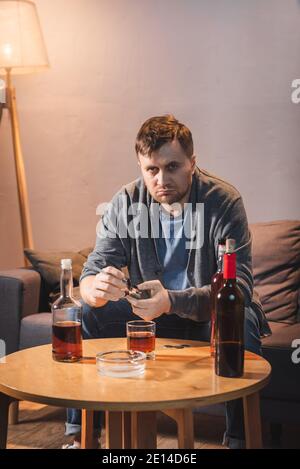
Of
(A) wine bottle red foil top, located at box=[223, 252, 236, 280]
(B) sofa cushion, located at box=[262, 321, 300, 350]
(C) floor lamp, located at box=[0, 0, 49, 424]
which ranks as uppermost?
(C) floor lamp, located at box=[0, 0, 49, 424]

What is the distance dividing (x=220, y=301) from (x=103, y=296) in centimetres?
44

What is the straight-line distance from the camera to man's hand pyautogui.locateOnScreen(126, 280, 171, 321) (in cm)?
187

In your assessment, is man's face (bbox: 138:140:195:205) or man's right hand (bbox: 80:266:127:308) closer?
man's right hand (bbox: 80:266:127:308)

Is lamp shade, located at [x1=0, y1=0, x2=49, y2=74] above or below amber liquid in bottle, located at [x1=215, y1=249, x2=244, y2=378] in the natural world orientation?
above

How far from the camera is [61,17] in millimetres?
3697

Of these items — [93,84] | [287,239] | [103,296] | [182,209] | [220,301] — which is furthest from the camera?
[93,84]

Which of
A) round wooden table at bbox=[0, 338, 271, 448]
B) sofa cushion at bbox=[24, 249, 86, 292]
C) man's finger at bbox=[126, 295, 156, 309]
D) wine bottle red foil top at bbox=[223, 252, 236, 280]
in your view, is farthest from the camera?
sofa cushion at bbox=[24, 249, 86, 292]

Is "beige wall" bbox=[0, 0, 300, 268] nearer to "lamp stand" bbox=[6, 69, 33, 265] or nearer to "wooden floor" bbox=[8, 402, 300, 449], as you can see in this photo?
"lamp stand" bbox=[6, 69, 33, 265]

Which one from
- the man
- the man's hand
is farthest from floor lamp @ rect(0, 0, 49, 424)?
the man's hand

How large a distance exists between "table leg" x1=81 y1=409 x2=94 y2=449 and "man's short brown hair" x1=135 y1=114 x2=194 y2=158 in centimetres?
80

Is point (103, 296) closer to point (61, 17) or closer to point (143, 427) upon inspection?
point (143, 427)

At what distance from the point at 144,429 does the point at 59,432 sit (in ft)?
4.06

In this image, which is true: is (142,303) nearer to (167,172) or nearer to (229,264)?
(229,264)

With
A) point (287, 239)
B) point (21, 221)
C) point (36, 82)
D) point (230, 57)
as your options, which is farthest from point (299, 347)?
point (36, 82)
